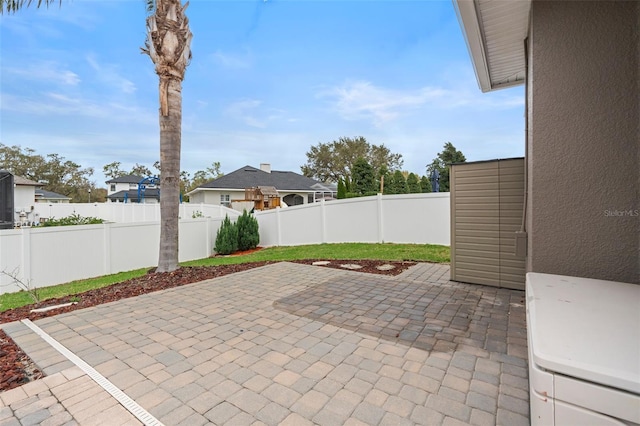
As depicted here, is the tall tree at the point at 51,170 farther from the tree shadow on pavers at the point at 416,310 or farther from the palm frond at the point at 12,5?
the tree shadow on pavers at the point at 416,310

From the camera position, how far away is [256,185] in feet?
82.8

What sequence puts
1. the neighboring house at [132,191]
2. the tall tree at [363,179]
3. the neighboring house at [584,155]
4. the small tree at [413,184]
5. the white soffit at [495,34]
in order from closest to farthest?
the neighboring house at [584,155]
the white soffit at [495,34]
the tall tree at [363,179]
the small tree at [413,184]
the neighboring house at [132,191]

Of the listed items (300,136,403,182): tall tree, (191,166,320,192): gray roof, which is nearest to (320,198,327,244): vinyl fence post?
(191,166,320,192): gray roof

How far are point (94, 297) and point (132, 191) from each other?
3618 cm

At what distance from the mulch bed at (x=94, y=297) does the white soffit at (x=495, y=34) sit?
3.83 metres

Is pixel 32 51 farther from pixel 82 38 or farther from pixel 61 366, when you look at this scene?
pixel 61 366

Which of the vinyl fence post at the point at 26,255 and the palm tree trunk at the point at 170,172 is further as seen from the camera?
the vinyl fence post at the point at 26,255

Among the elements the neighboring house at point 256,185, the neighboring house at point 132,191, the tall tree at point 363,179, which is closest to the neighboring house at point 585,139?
the tall tree at point 363,179

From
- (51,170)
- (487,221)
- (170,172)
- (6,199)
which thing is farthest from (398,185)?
(51,170)

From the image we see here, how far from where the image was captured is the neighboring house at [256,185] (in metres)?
24.2

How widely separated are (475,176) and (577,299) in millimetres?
3546

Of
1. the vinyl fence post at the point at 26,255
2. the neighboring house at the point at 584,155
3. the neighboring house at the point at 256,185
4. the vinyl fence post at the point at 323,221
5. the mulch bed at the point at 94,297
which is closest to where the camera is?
the neighboring house at the point at 584,155

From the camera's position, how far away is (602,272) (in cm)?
229

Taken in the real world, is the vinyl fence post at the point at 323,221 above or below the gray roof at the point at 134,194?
below
